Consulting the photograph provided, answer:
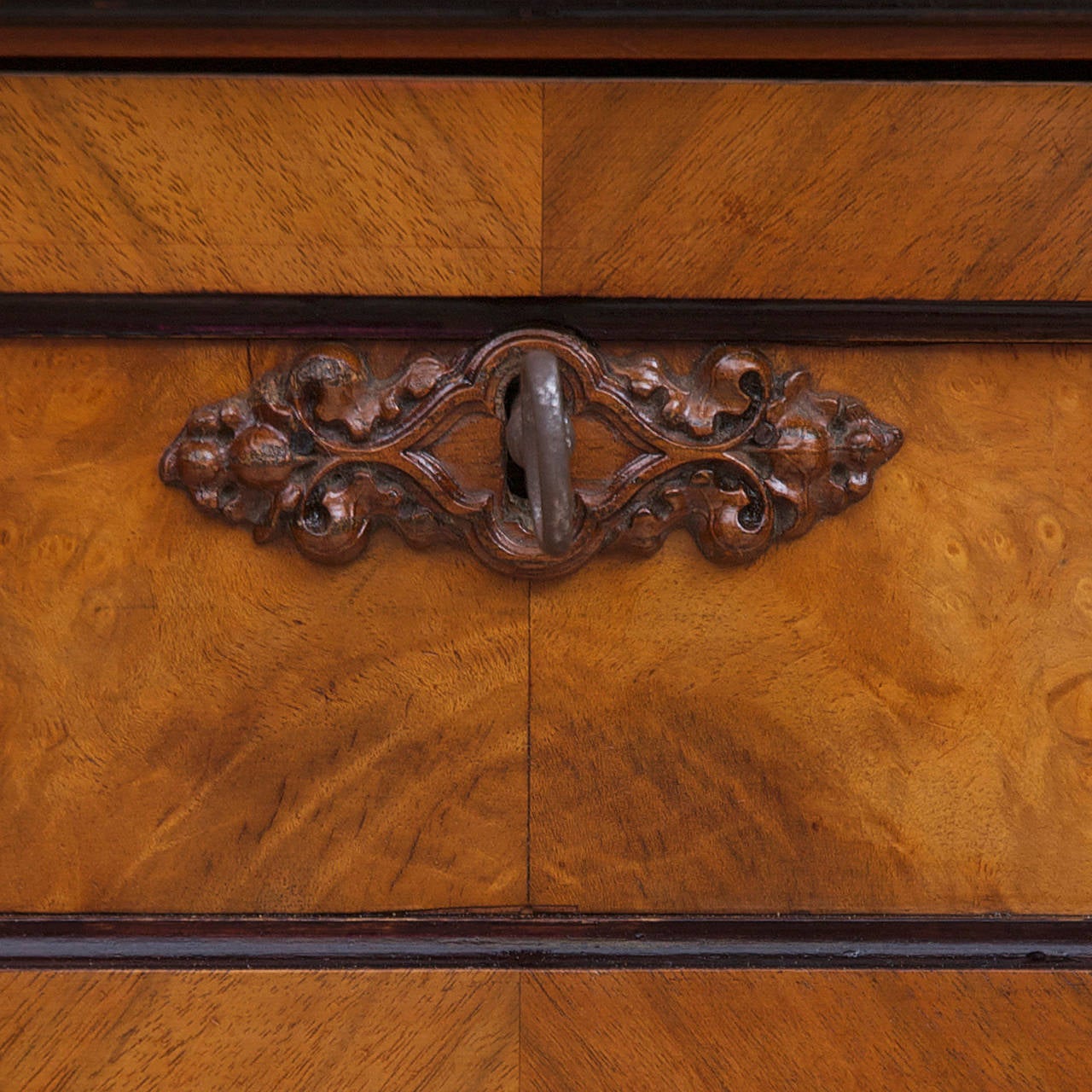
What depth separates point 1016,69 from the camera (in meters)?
0.34

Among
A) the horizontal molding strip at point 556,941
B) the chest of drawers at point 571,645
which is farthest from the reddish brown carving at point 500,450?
the horizontal molding strip at point 556,941

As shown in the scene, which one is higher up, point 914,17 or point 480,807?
point 914,17

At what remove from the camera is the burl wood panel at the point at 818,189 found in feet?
1.11

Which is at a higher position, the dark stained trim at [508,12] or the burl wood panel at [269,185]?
the dark stained trim at [508,12]

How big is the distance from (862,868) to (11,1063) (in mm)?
272

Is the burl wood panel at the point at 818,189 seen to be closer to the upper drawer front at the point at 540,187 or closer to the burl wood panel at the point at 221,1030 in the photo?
the upper drawer front at the point at 540,187

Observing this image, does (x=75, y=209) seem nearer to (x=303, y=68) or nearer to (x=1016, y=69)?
(x=303, y=68)

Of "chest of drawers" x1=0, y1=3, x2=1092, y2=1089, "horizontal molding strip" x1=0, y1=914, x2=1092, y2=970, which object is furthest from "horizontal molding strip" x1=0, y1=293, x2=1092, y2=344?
"horizontal molding strip" x1=0, y1=914, x2=1092, y2=970

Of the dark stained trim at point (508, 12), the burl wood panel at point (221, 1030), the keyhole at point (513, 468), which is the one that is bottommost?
the burl wood panel at point (221, 1030)

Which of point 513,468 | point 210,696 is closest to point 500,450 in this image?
point 513,468

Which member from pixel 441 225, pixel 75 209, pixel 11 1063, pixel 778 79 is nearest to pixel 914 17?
pixel 778 79

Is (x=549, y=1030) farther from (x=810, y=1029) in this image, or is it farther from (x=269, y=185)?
(x=269, y=185)

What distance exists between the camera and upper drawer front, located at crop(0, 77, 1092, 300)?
0.34m

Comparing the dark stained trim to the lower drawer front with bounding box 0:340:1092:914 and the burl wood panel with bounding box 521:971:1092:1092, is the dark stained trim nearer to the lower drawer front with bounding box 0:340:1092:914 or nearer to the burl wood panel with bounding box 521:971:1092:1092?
the lower drawer front with bounding box 0:340:1092:914
